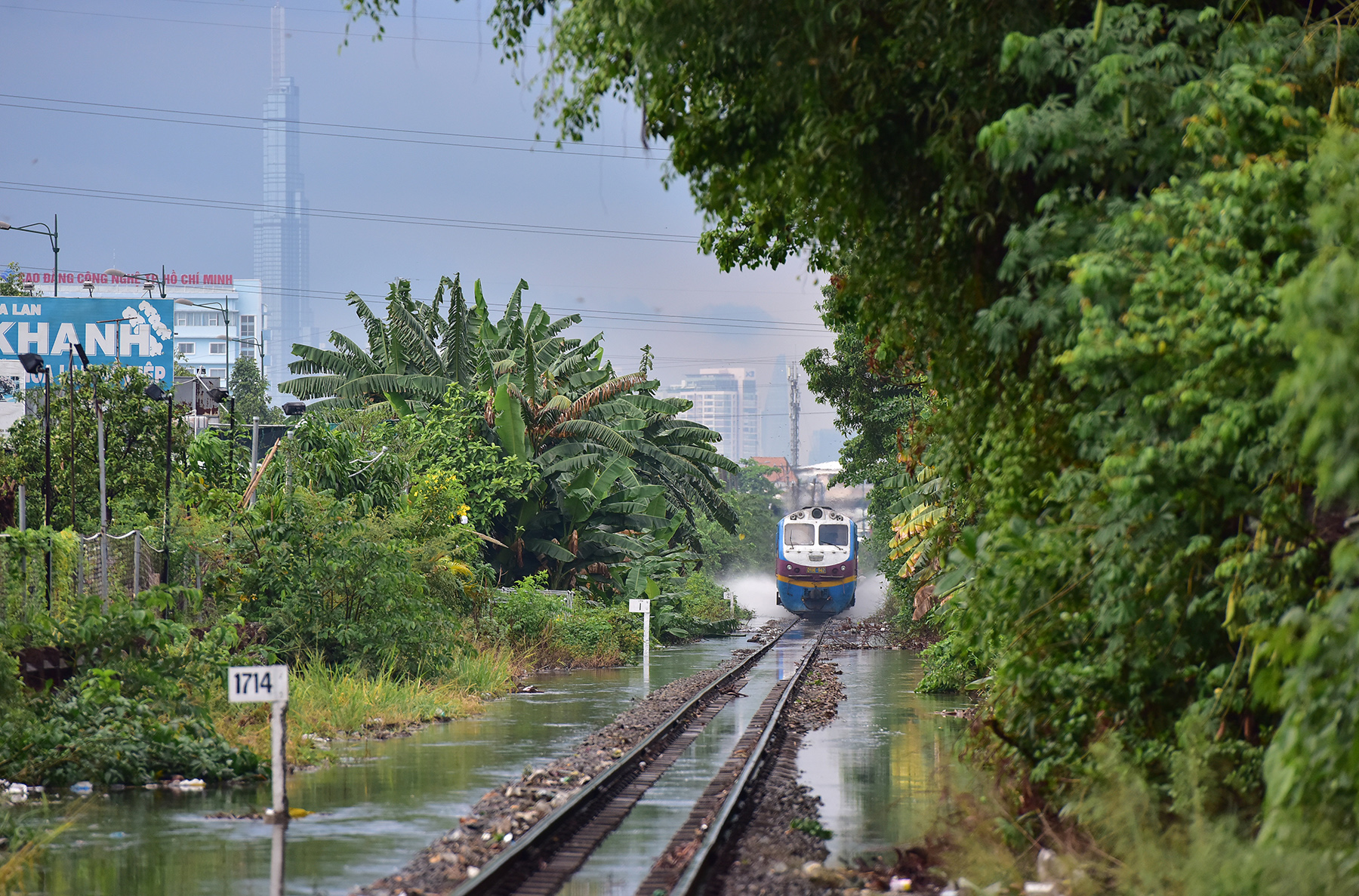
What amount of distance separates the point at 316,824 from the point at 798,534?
121 ft

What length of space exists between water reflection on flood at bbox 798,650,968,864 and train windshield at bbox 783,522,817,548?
22.6 meters

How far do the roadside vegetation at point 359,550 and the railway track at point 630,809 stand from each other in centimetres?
347

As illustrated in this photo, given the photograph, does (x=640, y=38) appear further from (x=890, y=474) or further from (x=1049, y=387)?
(x=890, y=474)

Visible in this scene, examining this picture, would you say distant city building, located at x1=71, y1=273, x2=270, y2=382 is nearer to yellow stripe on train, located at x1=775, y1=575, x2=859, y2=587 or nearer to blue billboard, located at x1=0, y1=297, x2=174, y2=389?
yellow stripe on train, located at x1=775, y1=575, x2=859, y2=587

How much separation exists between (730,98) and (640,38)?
1.48 metres

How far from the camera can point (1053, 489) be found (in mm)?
9531

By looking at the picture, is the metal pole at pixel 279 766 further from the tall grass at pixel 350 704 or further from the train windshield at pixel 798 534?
the train windshield at pixel 798 534

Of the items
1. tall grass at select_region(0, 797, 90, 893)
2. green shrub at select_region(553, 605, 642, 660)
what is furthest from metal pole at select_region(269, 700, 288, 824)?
green shrub at select_region(553, 605, 642, 660)

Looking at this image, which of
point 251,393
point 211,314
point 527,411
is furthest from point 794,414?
point 211,314

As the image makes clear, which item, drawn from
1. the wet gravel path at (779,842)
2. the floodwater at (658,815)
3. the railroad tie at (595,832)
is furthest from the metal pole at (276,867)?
the wet gravel path at (779,842)

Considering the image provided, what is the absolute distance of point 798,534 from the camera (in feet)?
155

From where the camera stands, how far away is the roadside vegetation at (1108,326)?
704cm

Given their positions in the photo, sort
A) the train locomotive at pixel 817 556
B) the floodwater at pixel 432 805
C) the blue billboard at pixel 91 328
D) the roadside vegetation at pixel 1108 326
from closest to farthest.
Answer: the roadside vegetation at pixel 1108 326
the floodwater at pixel 432 805
the blue billboard at pixel 91 328
the train locomotive at pixel 817 556

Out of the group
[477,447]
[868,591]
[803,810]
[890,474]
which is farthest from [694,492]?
[868,591]
